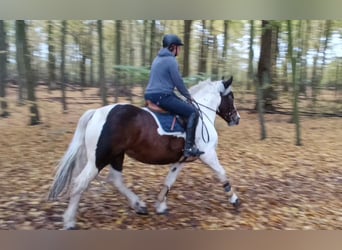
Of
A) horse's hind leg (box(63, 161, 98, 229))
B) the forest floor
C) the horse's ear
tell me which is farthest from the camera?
the horse's ear

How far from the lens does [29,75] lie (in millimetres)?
2711

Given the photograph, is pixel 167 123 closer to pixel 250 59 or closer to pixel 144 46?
pixel 144 46

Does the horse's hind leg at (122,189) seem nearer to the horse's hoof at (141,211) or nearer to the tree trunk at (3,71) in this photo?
the horse's hoof at (141,211)

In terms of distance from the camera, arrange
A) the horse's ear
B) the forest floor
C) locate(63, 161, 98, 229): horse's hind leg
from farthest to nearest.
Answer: the horse's ear < the forest floor < locate(63, 161, 98, 229): horse's hind leg

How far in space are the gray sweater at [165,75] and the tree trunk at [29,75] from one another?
81 centimetres

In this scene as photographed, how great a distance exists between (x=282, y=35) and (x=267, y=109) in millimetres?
513

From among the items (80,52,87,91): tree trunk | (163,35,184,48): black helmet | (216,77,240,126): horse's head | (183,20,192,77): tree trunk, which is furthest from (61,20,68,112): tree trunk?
A: (216,77,240,126): horse's head

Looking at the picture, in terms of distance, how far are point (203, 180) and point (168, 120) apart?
495 mm

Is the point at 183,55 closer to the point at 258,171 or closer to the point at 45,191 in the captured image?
the point at 258,171

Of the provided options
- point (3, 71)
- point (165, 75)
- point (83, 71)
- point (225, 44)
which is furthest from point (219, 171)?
point (3, 71)

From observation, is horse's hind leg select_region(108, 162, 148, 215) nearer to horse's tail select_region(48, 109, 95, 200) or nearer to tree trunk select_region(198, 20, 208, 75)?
horse's tail select_region(48, 109, 95, 200)

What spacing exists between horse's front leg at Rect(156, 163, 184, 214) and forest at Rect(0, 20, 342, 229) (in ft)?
0.19

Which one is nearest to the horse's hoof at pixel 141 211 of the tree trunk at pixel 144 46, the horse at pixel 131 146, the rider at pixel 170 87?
the horse at pixel 131 146

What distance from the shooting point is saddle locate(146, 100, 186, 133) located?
2621mm
